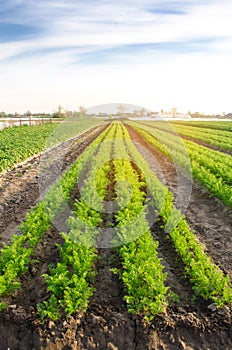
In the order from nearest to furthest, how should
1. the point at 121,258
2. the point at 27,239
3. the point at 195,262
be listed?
the point at 195,262 → the point at 121,258 → the point at 27,239

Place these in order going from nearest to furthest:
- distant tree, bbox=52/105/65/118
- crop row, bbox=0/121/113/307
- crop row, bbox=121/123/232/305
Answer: crop row, bbox=121/123/232/305 → crop row, bbox=0/121/113/307 → distant tree, bbox=52/105/65/118

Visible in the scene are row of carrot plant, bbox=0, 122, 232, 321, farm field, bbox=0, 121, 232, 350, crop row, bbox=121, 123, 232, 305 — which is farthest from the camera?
crop row, bbox=121, 123, 232, 305

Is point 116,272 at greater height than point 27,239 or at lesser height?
greater

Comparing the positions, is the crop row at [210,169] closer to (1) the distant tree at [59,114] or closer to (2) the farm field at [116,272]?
(2) the farm field at [116,272]

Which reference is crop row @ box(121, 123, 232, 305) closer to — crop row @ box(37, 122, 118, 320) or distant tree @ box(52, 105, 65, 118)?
crop row @ box(37, 122, 118, 320)

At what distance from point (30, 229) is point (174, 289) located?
2846 millimetres

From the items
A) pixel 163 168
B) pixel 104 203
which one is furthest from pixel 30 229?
pixel 163 168

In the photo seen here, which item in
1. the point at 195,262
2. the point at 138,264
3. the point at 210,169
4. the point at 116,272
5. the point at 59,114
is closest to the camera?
the point at 116,272

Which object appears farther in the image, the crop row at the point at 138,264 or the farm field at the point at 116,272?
the crop row at the point at 138,264

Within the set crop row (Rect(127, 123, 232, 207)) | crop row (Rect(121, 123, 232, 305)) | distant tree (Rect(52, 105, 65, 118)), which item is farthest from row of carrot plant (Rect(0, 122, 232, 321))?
distant tree (Rect(52, 105, 65, 118))

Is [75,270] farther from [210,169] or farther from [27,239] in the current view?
[210,169]

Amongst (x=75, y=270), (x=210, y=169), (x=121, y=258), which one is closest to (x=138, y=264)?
(x=121, y=258)

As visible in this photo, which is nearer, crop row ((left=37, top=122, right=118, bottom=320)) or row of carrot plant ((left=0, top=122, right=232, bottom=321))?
crop row ((left=37, top=122, right=118, bottom=320))

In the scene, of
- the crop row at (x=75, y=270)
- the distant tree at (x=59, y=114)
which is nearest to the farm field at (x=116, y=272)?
the crop row at (x=75, y=270)
